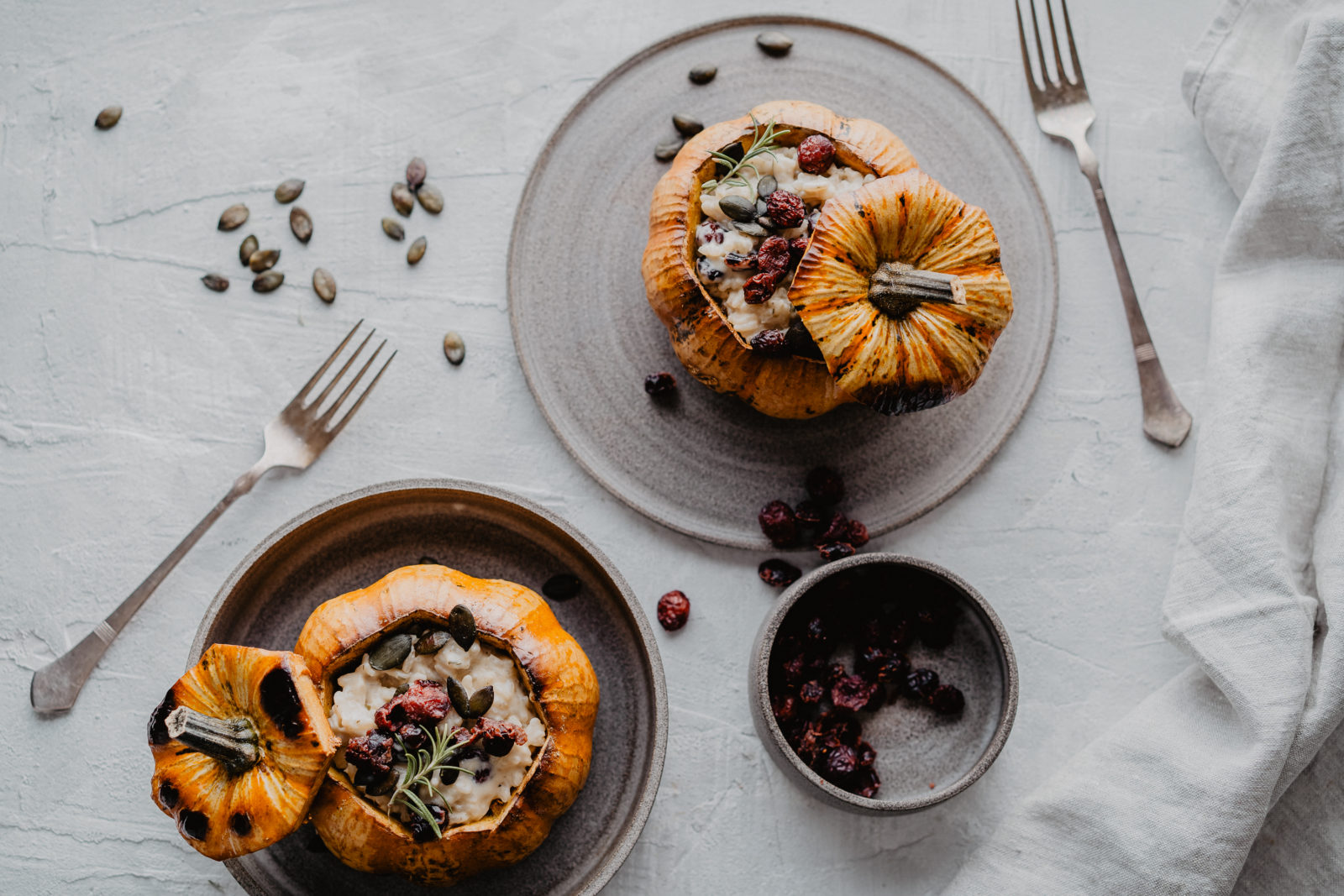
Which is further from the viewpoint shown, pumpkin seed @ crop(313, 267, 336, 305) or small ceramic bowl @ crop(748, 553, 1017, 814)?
pumpkin seed @ crop(313, 267, 336, 305)

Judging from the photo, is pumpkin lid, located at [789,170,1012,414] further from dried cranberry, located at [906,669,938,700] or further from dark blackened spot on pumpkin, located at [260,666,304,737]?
dark blackened spot on pumpkin, located at [260,666,304,737]

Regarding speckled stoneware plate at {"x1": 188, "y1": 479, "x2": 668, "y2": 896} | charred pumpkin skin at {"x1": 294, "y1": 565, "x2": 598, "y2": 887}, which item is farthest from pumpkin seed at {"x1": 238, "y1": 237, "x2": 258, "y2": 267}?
charred pumpkin skin at {"x1": 294, "y1": 565, "x2": 598, "y2": 887}

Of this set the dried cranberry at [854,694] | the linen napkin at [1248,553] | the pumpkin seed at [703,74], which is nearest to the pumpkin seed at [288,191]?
the pumpkin seed at [703,74]

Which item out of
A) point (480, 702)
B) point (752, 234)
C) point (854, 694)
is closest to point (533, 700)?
point (480, 702)

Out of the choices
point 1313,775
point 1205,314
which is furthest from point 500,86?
point 1313,775

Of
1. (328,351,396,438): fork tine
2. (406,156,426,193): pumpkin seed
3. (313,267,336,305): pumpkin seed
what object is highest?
(406,156,426,193): pumpkin seed

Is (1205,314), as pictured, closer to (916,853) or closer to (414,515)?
(916,853)

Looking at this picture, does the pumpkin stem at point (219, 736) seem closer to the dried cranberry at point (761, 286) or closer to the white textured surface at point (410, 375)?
the white textured surface at point (410, 375)
